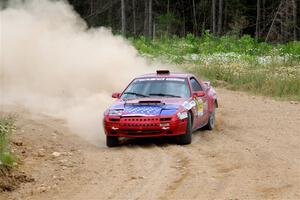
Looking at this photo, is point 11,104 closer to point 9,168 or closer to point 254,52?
point 9,168

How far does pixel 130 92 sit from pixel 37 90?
9.15 metres

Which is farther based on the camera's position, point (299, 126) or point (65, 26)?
point (65, 26)

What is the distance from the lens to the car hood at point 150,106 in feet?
41.9

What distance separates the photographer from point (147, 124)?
1259 centimetres

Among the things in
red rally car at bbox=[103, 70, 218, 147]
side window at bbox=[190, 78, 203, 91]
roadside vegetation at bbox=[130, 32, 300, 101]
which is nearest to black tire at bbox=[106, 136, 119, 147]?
red rally car at bbox=[103, 70, 218, 147]

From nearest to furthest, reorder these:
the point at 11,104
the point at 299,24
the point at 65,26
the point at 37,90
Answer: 1. the point at 11,104
2. the point at 37,90
3. the point at 65,26
4. the point at 299,24

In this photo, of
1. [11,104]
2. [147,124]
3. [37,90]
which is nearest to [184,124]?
[147,124]

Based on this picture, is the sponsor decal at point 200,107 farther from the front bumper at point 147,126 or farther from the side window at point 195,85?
the front bumper at point 147,126

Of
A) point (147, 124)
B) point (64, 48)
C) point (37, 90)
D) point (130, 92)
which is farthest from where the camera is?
point (64, 48)

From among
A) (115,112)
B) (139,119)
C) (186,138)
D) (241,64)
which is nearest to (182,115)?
(186,138)

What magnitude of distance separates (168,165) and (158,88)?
356 cm

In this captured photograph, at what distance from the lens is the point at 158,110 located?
12820mm

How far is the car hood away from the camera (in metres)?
12.8

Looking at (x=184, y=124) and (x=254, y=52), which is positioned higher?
(x=184, y=124)
